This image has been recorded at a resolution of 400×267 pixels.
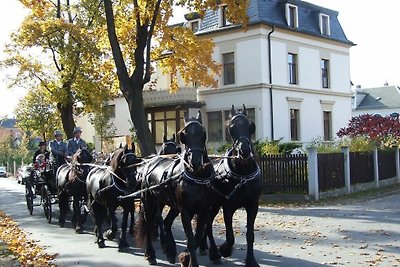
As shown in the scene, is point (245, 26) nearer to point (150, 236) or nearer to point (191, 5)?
point (191, 5)

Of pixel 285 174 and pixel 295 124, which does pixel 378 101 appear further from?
pixel 285 174

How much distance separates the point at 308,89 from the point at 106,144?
17.6m

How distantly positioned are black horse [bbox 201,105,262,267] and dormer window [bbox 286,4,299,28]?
28518mm

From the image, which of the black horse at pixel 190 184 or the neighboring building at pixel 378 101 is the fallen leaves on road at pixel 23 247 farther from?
the neighboring building at pixel 378 101

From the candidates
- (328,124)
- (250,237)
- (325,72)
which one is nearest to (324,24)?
(325,72)

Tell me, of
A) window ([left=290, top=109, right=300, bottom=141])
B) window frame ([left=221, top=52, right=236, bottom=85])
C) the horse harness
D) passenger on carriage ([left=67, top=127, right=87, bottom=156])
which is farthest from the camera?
window ([left=290, top=109, right=300, bottom=141])

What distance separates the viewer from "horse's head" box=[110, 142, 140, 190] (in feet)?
35.4

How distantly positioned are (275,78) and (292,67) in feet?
7.83

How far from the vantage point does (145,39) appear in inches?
803

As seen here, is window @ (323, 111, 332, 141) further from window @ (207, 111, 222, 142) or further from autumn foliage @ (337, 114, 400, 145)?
autumn foliage @ (337, 114, 400, 145)

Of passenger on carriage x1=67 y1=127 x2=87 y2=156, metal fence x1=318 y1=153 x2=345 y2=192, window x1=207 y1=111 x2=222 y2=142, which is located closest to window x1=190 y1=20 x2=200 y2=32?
window x1=207 y1=111 x2=222 y2=142

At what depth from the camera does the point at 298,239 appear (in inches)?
454

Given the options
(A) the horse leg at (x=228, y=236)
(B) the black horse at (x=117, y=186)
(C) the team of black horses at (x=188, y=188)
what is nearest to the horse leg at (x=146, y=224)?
(C) the team of black horses at (x=188, y=188)

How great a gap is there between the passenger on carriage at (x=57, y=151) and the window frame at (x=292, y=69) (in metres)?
22.3
